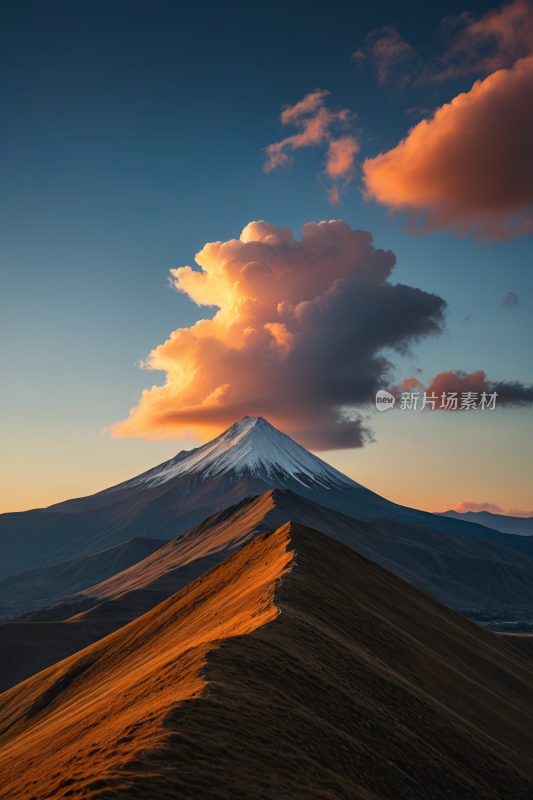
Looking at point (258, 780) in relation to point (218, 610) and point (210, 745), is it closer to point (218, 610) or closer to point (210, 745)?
point (210, 745)

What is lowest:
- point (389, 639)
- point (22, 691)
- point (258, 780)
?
point (22, 691)

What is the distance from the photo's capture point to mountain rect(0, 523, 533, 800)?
41.7 ft

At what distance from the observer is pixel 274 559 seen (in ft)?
151

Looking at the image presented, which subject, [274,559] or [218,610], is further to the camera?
[274,559]

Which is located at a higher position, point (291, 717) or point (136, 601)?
point (291, 717)

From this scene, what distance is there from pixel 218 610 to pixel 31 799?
23272 millimetres

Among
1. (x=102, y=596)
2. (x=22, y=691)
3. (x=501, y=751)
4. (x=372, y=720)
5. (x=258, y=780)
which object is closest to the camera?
(x=258, y=780)

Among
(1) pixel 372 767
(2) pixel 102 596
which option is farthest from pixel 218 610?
(2) pixel 102 596

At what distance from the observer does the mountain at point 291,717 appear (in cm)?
1270

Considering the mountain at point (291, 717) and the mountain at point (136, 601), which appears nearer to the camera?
the mountain at point (291, 717)

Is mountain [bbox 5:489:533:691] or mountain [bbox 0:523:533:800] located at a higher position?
mountain [bbox 0:523:533:800]

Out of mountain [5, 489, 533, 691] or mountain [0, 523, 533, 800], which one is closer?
mountain [0, 523, 533, 800]

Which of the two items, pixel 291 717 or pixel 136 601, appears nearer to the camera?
pixel 291 717

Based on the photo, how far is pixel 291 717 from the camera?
1616 cm
